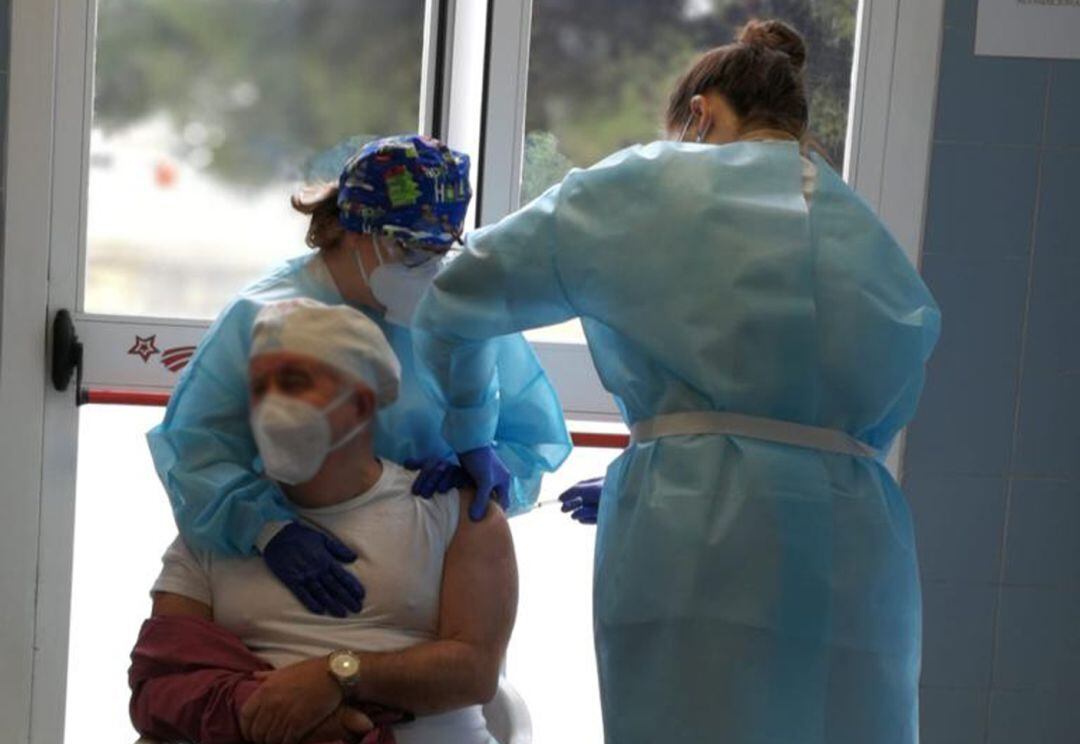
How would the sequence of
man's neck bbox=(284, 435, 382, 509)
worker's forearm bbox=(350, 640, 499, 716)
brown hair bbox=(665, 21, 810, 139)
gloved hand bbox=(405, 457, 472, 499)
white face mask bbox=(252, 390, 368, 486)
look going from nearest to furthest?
white face mask bbox=(252, 390, 368, 486) < man's neck bbox=(284, 435, 382, 509) < worker's forearm bbox=(350, 640, 499, 716) < gloved hand bbox=(405, 457, 472, 499) < brown hair bbox=(665, 21, 810, 139)

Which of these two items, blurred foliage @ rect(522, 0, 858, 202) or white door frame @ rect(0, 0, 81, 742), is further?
blurred foliage @ rect(522, 0, 858, 202)

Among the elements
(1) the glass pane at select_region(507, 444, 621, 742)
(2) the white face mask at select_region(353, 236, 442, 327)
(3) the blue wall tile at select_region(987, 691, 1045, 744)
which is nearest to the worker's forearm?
(2) the white face mask at select_region(353, 236, 442, 327)

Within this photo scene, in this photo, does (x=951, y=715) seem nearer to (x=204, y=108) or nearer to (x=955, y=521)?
(x=955, y=521)

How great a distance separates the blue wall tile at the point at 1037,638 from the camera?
2988 millimetres

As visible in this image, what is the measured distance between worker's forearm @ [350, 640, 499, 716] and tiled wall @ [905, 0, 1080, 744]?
4.57 ft

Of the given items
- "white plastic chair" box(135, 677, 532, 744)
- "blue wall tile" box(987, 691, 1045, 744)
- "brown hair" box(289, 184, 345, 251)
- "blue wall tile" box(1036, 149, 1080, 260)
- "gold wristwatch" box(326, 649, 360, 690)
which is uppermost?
"blue wall tile" box(1036, 149, 1080, 260)

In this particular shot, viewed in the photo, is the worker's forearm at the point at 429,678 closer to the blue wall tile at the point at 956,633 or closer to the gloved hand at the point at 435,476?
the gloved hand at the point at 435,476

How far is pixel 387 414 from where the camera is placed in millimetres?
1268

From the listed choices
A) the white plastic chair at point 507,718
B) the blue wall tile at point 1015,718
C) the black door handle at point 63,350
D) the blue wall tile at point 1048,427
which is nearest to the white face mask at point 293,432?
the white plastic chair at point 507,718

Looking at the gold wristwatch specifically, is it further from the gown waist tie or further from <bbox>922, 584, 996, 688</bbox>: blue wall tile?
<bbox>922, 584, 996, 688</bbox>: blue wall tile

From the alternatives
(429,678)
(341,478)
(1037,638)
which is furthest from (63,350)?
(1037,638)

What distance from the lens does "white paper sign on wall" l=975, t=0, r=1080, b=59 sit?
2867mm

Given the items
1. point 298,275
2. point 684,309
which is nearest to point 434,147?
point 298,275

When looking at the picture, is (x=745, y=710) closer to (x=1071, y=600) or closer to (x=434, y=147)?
(x=434, y=147)
